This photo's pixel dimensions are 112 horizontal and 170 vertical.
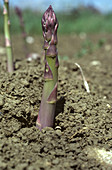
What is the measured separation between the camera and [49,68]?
62.9 inches

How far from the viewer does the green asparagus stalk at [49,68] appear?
156cm

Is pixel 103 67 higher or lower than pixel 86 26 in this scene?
lower

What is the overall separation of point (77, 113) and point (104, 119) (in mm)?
233

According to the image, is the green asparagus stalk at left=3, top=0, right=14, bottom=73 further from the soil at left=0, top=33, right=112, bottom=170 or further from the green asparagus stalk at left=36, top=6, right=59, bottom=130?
the green asparagus stalk at left=36, top=6, right=59, bottom=130

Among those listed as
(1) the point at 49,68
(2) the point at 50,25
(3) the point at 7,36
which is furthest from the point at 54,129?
(3) the point at 7,36

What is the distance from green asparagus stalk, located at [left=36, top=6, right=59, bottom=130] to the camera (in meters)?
1.56

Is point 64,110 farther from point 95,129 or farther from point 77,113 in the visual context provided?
point 95,129

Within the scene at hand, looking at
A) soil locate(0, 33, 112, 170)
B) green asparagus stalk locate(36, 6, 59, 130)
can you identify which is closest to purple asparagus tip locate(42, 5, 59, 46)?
green asparagus stalk locate(36, 6, 59, 130)

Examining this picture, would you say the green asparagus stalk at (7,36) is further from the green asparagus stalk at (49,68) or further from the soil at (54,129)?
the green asparagus stalk at (49,68)

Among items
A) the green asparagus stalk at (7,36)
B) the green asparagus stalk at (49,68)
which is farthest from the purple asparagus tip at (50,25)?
the green asparagus stalk at (7,36)

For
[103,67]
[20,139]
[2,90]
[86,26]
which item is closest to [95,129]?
[20,139]

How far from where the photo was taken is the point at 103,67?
3900mm

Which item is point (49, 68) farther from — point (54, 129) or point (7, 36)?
point (7, 36)

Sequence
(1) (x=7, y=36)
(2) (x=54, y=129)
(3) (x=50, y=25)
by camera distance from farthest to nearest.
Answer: (1) (x=7, y=36) → (2) (x=54, y=129) → (3) (x=50, y=25)
